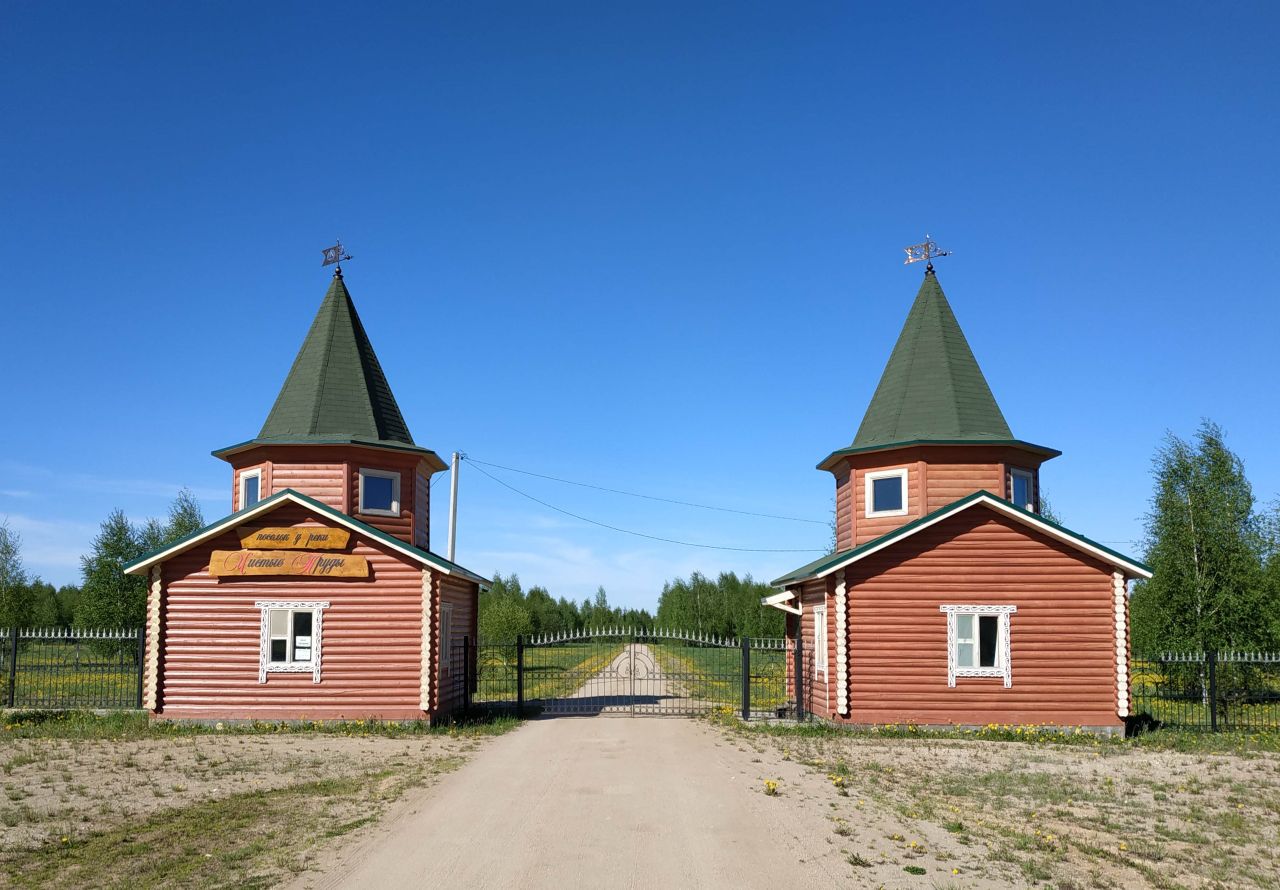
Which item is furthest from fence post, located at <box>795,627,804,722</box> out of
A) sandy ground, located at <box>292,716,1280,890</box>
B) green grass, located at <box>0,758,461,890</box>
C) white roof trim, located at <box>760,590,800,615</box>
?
green grass, located at <box>0,758,461,890</box>

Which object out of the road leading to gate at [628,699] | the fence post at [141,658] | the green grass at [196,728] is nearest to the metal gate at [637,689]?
the road leading to gate at [628,699]

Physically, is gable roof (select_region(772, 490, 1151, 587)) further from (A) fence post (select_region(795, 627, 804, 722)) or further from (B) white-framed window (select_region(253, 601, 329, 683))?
(B) white-framed window (select_region(253, 601, 329, 683))

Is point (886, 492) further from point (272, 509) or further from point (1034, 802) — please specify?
point (272, 509)

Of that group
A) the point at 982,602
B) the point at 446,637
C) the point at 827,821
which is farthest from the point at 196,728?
the point at 982,602

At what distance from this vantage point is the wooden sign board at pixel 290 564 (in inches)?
874

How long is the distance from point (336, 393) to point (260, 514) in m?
4.77

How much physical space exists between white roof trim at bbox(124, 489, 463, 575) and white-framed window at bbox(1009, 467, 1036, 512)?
45.1ft

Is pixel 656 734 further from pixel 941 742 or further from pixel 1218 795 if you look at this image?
pixel 1218 795

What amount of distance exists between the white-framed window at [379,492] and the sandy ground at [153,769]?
20.4ft

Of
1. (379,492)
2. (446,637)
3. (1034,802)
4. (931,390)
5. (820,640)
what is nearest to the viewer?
(1034,802)

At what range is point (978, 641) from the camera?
21688 millimetres

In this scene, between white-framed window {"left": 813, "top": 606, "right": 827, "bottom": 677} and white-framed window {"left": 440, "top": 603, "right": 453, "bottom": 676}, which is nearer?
white-framed window {"left": 440, "top": 603, "right": 453, "bottom": 676}

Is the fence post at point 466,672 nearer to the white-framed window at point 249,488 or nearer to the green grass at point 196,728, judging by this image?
the green grass at point 196,728

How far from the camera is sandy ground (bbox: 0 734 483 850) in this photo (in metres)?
12.8
